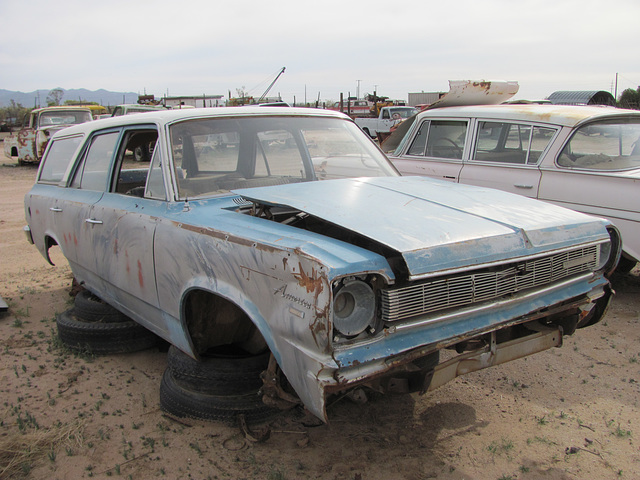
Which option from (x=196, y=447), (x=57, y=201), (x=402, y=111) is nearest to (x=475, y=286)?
(x=196, y=447)

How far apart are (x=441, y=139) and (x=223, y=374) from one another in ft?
14.1

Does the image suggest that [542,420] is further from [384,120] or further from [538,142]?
[384,120]

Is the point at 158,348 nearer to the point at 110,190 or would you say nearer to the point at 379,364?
the point at 110,190

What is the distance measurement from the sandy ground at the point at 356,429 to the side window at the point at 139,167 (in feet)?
4.08

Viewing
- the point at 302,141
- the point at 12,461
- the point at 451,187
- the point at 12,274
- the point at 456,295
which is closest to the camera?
the point at 456,295

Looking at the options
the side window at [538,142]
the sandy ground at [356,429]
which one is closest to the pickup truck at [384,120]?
the side window at [538,142]

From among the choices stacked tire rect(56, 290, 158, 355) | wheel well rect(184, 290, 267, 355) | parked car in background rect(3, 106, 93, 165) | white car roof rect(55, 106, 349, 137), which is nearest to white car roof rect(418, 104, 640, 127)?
white car roof rect(55, 106, 349, 137)

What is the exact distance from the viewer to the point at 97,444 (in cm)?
280

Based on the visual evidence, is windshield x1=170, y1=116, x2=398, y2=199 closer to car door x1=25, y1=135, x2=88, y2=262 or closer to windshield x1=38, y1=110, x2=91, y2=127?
car door x1=25, y1=135, x2=88, y2=262

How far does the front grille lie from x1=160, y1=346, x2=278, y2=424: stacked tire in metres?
1.04

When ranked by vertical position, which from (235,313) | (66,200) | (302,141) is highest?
(302,141)

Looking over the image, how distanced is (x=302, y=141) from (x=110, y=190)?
4.61 feet

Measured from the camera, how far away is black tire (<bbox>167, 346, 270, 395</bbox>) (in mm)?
2877

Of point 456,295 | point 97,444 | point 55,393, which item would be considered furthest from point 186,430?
point 456,295
